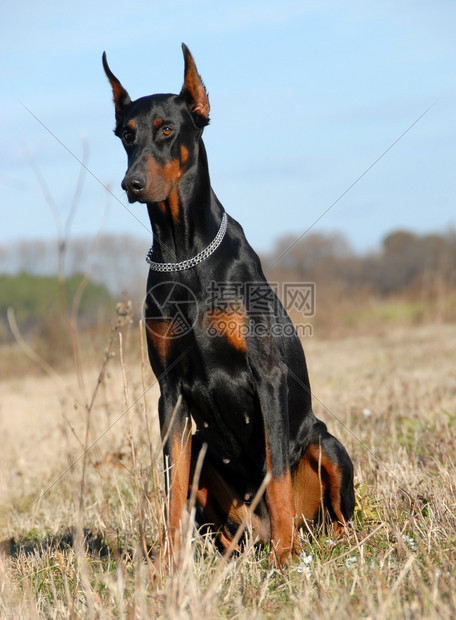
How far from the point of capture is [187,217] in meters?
3.11

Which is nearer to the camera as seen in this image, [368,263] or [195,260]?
[195,260]

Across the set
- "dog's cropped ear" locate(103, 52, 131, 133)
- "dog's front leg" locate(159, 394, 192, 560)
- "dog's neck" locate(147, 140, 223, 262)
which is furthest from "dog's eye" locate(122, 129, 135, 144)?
"dog's front leg" locate(159, 394, 192, 560)

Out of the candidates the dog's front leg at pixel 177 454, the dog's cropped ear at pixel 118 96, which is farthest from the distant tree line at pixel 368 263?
the dog's front leg at pixel 177 454

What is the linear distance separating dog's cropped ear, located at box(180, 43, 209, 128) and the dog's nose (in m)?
0.53

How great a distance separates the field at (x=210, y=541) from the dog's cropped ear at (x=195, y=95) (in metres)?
1.13

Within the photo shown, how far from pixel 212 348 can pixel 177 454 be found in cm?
56

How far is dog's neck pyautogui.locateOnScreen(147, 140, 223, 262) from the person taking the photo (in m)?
3.08

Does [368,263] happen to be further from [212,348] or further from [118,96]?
[212,348]

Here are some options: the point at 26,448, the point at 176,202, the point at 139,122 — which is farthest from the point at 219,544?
the point at 26,448

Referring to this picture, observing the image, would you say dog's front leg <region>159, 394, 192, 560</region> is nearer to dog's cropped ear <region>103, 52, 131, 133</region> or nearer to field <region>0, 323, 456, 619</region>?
field <region>0, 323, 456, 619</region>

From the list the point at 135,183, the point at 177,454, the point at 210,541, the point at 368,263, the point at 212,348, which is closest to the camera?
the point at 135,183

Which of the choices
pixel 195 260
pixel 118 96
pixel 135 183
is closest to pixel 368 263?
pixel 118 96

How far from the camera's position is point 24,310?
62.0 ft

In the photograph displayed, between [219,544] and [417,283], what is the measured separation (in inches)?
795
